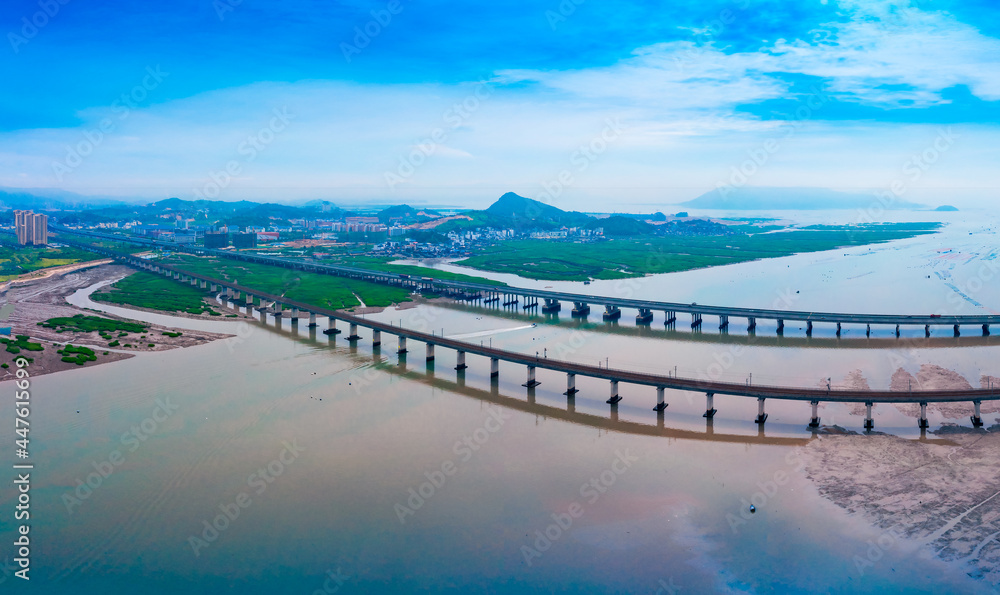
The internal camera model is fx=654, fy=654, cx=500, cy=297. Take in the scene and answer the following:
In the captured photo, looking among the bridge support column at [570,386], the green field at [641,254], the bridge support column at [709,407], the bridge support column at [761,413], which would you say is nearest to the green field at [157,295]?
the bridge support column at [570,386]

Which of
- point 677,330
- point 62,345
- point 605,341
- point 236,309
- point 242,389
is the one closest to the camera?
point 242,389

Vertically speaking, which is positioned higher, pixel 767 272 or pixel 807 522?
pixel 767 272

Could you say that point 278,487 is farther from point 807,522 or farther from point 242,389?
point 807,522

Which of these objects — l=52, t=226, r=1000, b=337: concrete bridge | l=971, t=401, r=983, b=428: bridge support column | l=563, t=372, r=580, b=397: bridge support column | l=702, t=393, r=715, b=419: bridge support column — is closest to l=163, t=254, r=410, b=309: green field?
l=52, t=226, r=1000, b=337: concrete bridge

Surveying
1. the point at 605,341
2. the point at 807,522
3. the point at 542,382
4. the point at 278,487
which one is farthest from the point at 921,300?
the point at 278,487

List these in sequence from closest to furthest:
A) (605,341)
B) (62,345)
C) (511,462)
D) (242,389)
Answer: (511,462), (242,389), (62,345), (605,341)

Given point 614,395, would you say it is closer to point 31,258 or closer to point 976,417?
point 976,417

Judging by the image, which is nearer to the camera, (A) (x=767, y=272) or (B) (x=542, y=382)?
(B) (x=542, y=382)
